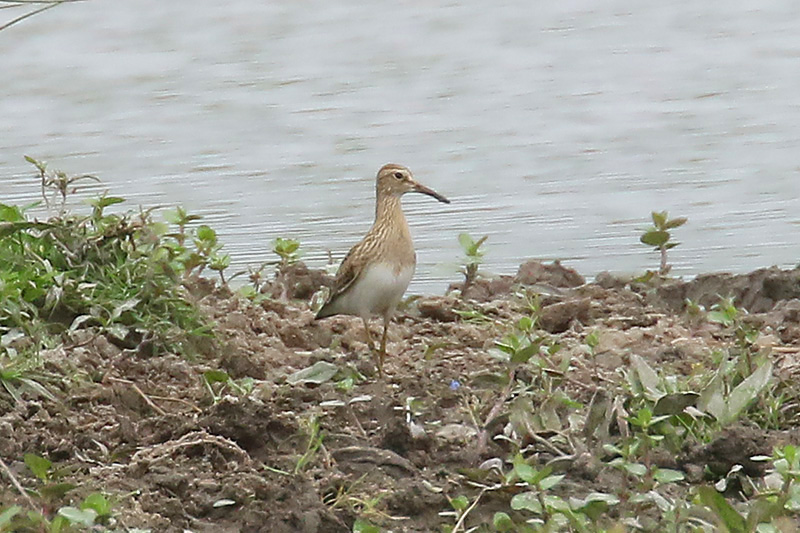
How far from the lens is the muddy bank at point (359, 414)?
4023 mm

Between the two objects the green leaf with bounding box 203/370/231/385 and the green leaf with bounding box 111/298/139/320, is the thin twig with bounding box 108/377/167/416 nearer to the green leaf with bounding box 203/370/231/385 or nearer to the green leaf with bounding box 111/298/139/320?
the green leaf with bounding box 203/370/231/385

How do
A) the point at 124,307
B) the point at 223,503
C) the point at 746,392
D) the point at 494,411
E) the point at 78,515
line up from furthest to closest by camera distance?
the point at 124,307 < the point at 494,411 < the point at 746,392 < the point at 223,503 < the point at 78,515

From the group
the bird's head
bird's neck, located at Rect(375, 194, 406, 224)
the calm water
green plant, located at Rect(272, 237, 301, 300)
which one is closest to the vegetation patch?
green plant, located at Rect(272, 237, 301, 300)

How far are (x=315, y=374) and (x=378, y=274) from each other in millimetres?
927

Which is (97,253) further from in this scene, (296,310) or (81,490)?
(81,490)

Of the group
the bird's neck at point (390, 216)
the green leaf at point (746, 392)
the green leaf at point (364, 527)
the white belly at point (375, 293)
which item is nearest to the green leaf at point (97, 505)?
the green leaf at point (364, 527)

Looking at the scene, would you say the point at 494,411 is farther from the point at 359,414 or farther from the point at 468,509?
the point at 468,509

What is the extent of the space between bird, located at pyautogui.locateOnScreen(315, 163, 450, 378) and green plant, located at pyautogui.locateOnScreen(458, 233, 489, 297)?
14.1 inches

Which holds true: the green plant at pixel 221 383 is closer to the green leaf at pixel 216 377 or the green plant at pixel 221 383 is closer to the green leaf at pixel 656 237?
the green leaf at pixel 216 377

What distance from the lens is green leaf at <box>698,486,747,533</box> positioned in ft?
11.5

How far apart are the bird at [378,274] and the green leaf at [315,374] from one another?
1.67 ft

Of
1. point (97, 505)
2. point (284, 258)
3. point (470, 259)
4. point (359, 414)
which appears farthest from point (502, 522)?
point (284, 258)

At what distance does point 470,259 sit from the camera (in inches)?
258

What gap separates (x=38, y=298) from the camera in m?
5.37
